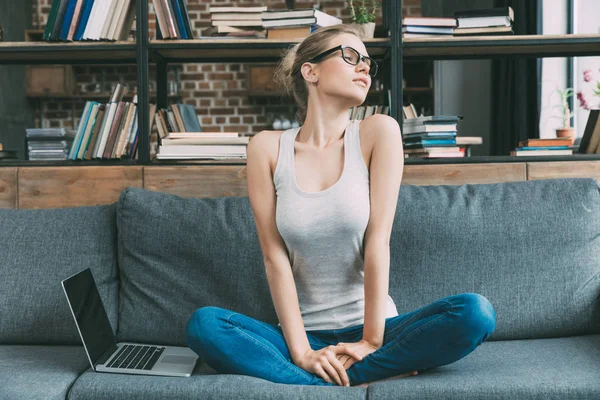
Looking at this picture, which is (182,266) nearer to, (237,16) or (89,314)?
(89,314)

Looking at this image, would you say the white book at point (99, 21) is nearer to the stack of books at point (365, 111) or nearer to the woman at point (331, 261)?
the woman at point (331, 261)

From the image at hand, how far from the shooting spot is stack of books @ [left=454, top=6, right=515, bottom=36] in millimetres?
2283

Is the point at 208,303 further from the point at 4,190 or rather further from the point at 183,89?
the point at 183,89

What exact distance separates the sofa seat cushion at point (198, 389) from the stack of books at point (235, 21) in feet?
4.29

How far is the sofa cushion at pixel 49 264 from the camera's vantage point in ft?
6.22

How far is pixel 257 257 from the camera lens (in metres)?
1.90

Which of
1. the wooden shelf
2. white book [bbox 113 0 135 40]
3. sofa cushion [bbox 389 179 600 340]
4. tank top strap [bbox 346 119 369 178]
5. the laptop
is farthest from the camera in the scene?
the wooden shelf

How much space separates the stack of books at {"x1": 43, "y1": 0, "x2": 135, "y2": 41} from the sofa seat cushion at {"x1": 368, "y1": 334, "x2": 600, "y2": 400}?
1.62 meters

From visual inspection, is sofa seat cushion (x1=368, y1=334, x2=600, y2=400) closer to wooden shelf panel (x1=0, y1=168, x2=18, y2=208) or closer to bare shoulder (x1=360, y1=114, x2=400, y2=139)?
bare shoulder (x1=360, y1=114, x2=400, y2=139)

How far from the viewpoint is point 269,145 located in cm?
178

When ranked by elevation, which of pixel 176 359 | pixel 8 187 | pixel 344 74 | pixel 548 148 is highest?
pixel 344 74

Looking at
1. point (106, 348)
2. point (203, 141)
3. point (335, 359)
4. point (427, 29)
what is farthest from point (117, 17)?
point (335, 359)

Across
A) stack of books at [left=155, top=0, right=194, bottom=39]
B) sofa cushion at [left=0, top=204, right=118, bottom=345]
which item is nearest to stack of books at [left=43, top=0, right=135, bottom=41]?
stack of books at [left=155, top=0, right=194, bottom=39]

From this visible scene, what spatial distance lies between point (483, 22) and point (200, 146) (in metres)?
1.11
